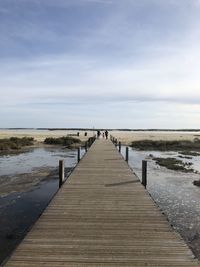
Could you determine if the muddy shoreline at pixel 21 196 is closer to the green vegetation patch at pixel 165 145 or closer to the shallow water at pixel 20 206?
the shallow water at pixel 20 206

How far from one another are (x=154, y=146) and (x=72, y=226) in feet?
168

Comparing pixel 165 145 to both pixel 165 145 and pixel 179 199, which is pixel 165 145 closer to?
pixel 165 145

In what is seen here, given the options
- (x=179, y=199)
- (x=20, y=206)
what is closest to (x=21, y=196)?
(x=20, y=206)

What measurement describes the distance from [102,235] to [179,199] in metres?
10.3

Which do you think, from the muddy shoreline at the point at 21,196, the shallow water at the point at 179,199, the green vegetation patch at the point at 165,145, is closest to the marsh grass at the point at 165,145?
the green vegetation patch at the point at 165,145

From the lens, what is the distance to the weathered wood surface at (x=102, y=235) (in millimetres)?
6785

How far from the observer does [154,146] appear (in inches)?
2343

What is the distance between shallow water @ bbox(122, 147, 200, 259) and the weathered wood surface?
185 centimetres

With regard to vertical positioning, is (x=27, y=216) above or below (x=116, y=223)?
below

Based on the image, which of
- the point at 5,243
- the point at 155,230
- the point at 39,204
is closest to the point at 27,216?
the point at 39,204

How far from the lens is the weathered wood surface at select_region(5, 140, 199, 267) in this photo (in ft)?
22.3

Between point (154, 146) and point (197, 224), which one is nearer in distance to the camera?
point (197, 224)

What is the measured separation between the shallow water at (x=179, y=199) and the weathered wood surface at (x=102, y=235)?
1.85 m

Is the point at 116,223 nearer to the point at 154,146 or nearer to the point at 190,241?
the point at 190,241
